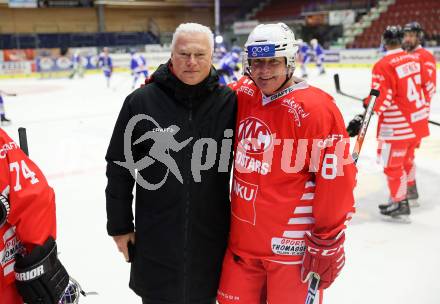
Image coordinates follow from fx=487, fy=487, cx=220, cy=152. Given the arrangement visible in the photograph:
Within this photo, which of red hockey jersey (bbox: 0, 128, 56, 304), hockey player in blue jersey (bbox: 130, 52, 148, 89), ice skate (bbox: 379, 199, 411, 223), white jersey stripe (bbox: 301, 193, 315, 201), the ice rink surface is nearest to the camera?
red hockey jersey (bbox: 0, 128, 56, 304)

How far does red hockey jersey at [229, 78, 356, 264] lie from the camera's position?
5.49 ft

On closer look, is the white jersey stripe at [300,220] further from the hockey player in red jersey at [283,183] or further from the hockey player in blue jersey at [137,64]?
the hockey player in blue jersey at [137,64]

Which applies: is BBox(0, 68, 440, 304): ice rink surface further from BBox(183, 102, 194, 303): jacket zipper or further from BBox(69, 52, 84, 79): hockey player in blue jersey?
BBox(69, 52, 84, 79): hockey player in blue jersey

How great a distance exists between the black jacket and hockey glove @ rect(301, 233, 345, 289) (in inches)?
13.3

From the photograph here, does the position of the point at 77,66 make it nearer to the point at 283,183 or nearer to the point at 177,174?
the point at 177,174

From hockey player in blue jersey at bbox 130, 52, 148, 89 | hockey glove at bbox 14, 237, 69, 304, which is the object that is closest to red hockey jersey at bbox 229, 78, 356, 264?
hockey glove at bbox 14, 237, 69, 304

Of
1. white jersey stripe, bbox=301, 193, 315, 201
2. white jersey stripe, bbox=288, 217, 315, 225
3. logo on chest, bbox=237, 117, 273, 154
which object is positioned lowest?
white jersey stripe, bbox=288, 217, 315, 225

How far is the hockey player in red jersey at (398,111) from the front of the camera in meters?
3.70

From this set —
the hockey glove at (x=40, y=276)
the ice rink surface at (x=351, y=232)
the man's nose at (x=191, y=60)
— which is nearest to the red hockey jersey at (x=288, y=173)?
the man's nose at (x=191, y=60)

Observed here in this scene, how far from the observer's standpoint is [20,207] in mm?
1456

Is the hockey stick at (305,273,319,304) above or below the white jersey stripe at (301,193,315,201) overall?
below

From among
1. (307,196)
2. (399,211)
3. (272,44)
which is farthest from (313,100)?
(399,211)

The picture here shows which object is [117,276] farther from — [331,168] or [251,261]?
[331,168]

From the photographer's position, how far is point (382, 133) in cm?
391
